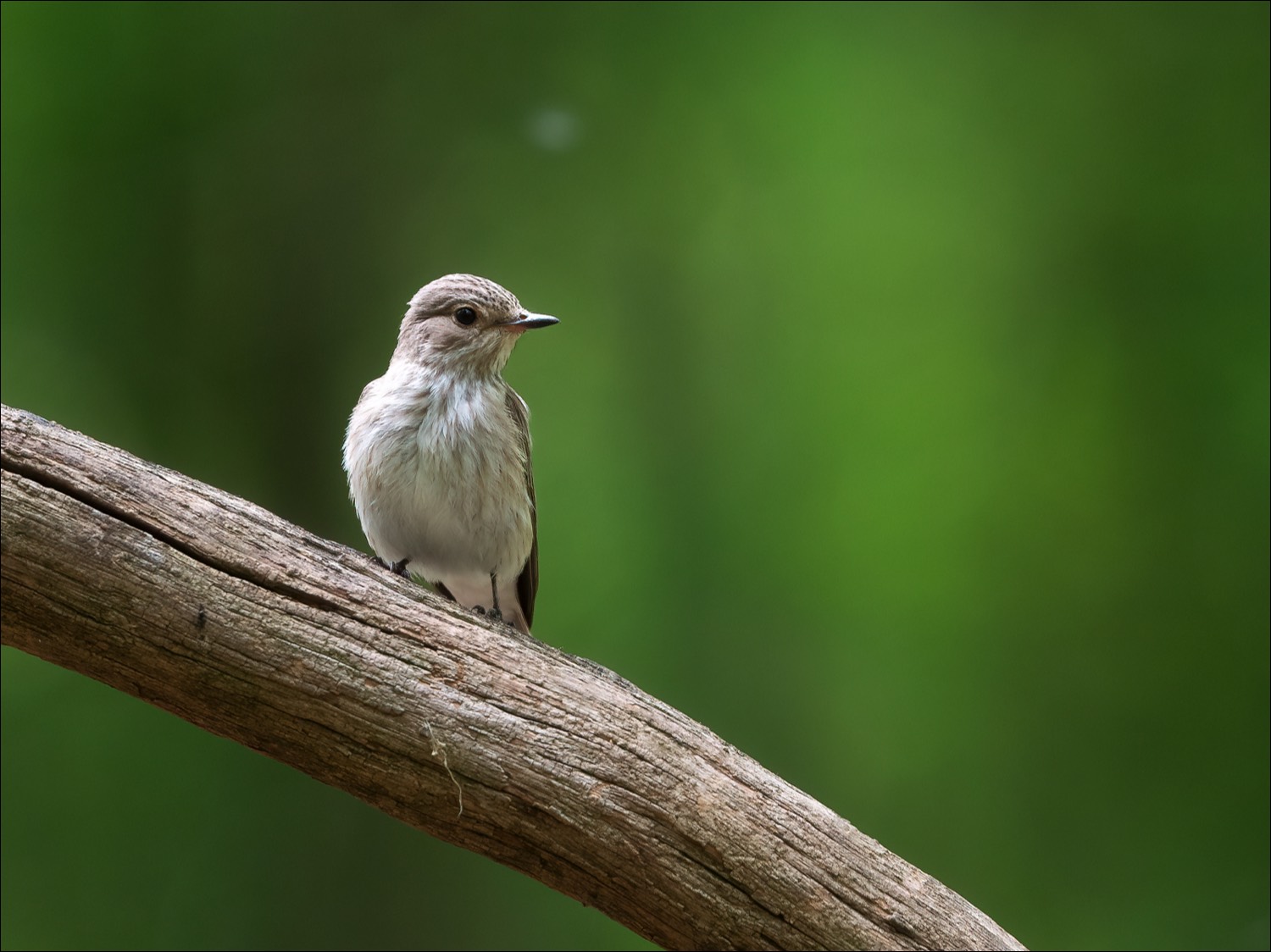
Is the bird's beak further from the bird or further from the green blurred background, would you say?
the green blurred background

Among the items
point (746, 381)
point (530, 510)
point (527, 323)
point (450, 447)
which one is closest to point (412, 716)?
point (450, 447)

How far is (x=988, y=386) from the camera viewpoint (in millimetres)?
5609

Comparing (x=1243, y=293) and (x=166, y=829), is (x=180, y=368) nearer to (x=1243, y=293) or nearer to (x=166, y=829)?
(x=166, y=829)

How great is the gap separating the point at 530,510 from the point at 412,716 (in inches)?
46.9

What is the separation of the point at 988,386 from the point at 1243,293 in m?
1.32

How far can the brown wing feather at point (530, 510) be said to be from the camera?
3436 millimetres

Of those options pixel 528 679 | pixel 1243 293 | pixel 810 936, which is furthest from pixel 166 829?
pixel 1243 293

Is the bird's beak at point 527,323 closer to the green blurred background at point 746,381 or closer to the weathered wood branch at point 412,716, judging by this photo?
the weathered wood branch at point 412,716

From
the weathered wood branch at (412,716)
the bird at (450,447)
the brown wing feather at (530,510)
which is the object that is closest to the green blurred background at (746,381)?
the brown wing feather at (530,510)

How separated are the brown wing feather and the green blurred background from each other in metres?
1.77

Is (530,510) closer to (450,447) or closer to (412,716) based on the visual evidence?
(450,447)

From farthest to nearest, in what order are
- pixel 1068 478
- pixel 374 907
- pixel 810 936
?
1. pixel 1068 478
2. pixel 374 907
3. pixel 810 936

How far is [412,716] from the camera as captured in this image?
7.63 ft

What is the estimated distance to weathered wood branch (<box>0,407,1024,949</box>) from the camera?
7.33ft
